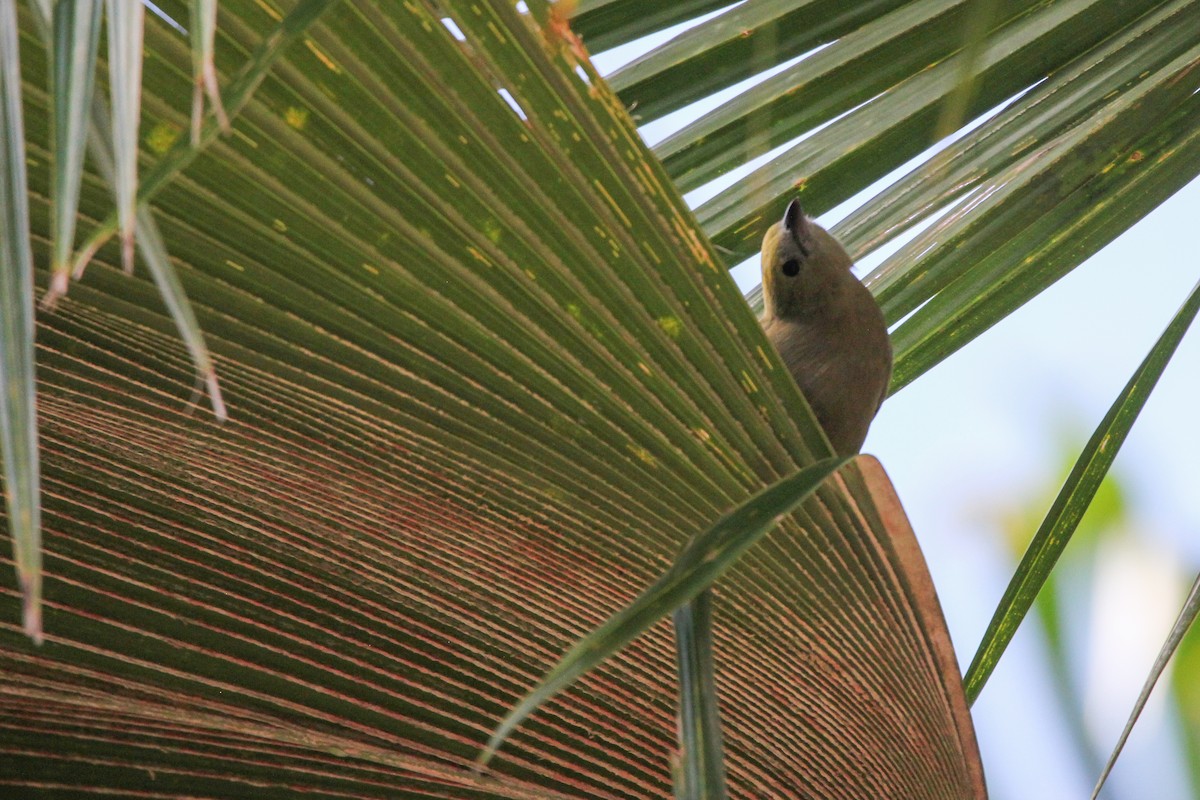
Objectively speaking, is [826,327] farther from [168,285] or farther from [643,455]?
[168,285]

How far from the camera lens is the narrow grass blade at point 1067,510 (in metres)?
0.94

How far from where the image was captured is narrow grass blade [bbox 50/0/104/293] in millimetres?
408

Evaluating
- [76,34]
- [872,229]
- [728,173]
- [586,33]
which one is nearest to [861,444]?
[872,229]

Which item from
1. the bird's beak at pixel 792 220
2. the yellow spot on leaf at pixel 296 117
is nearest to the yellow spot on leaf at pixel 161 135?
the yellow spot on leaf at pixel 296 117

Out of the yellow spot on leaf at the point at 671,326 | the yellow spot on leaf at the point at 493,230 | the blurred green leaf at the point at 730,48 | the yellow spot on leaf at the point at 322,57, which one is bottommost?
the yellow spot on leaf at the point at 671,326

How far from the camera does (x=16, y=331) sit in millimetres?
398

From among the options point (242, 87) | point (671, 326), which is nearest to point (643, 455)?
point (671, 326)

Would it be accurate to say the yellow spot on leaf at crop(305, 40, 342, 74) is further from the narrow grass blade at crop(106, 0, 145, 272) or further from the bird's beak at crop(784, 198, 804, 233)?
the bird's beak at crop(784, 198, 804, 233)

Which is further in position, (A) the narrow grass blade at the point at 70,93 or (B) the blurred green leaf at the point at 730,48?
(B) the blurred green leaf at the point at 730,48

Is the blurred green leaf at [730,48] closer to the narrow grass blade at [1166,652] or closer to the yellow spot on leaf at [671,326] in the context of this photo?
the yellow spot on leaf at [671,326]

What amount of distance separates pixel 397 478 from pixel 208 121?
0.24m

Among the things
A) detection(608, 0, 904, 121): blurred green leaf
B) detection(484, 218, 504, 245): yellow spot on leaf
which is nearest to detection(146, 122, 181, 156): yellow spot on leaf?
detection(484, 218, 504, 245): yellow spot on leaf

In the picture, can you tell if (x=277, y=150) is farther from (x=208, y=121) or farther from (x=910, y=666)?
(x=910, y=666)

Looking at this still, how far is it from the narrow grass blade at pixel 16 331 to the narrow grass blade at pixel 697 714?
0.25m
